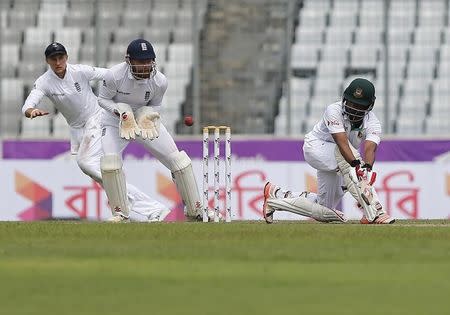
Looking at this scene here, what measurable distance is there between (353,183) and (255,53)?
712cm

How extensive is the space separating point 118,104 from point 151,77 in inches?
16.2

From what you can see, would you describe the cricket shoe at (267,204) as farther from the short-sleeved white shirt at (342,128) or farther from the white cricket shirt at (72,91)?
the white cricket shirt at (72,91)

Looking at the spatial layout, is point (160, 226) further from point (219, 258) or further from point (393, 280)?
point (393, 280)

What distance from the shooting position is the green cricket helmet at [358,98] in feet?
42.8

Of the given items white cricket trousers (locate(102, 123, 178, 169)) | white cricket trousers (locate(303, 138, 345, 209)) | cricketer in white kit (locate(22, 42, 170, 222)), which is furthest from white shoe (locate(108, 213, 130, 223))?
white cricket trousers (locate(303, 138, 345, 209))

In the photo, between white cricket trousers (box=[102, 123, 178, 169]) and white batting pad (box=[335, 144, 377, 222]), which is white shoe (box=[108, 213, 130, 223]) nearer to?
white cricket trousers (box=[102, 123, 178, 169])

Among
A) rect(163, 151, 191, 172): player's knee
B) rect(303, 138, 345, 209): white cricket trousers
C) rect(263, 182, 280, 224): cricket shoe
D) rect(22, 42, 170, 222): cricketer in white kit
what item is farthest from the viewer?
rect(22, 42, 170, 222): cricketer in white kit

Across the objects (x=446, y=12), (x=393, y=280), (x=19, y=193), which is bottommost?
A: (x=19, y=193)

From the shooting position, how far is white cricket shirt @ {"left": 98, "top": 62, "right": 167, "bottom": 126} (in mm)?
13641

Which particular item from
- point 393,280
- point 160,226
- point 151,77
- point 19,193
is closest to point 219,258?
point 393,280

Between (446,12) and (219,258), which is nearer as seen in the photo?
(219,258)

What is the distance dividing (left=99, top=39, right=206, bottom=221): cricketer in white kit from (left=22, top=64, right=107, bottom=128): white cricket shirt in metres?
1.05

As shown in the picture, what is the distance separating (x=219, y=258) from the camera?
346 inches

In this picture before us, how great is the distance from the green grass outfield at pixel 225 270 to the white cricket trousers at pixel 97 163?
8.55ft
